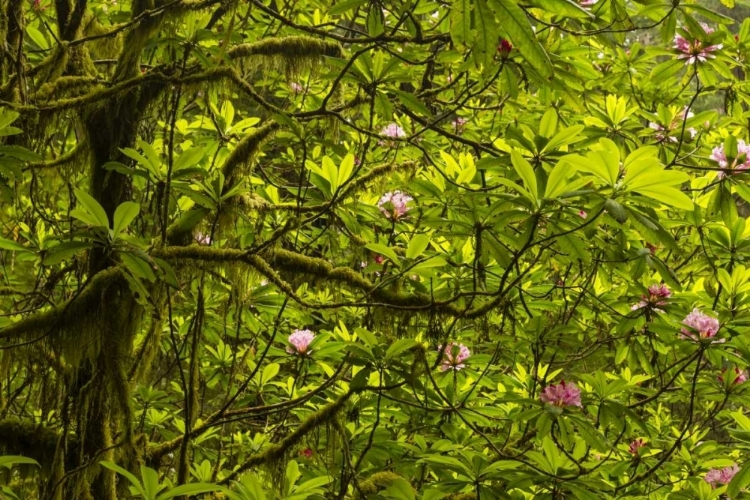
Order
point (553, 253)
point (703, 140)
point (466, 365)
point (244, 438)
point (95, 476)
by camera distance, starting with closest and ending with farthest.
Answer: point (95, 476)
point (553, 253)
point (466, 365)
point (244, 438)
point (703, 140)

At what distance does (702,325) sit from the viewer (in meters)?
1.54

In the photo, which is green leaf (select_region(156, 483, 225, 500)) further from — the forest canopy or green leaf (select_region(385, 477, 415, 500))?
green leaf (select_region(385, 477, 415, 500))

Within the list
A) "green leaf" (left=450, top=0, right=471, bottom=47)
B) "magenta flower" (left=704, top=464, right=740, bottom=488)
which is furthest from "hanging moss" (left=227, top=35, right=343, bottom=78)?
"magenta flower" (left=704, top=464, right=740, bottom=488)

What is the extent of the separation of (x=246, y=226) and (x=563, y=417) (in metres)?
0.93

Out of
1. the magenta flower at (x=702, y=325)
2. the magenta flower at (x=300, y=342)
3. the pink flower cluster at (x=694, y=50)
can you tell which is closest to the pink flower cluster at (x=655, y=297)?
the magenta flower at (x=702, y=325)

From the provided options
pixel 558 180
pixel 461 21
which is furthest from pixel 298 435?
pixel 461 21

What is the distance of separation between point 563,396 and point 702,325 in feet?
1.29

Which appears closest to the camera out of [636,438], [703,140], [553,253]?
[553,253]

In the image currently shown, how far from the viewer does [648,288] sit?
1741 millimetres

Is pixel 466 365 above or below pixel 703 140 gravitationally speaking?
below

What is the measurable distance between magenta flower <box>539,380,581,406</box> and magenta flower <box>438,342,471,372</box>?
0.83ft

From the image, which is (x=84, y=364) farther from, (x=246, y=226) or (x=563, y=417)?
(x=563, y=417)

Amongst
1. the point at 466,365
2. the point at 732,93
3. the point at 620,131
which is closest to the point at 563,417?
the point at 466,365

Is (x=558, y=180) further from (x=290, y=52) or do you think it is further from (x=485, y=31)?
(x=290, y=52)
